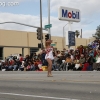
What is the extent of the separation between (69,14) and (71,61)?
52.2 ft

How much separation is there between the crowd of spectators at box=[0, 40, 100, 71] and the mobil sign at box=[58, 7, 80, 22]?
36.5 feet

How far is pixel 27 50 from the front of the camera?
6706cm

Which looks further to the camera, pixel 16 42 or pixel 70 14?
pixel 16 42

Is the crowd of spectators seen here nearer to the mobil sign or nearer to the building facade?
the mobil sign

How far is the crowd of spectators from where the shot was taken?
20938 millimetres

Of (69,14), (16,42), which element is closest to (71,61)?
(69,14)

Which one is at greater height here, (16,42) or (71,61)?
(16,42)

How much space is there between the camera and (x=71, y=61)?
75.1ft

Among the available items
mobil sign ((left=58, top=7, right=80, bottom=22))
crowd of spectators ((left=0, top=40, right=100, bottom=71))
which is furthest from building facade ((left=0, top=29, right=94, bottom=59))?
crowd of spectators ((left=0, top=40, right=100, bottom=71))

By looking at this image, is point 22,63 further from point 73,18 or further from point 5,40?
point 5,40

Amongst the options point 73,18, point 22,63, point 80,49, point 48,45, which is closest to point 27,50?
point 73,18

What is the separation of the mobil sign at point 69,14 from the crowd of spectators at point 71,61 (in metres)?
11.1

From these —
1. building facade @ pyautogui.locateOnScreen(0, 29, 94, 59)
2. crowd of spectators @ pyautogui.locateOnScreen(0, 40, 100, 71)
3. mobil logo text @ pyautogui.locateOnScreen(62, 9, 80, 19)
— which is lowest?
crowd of spectators @ pyautogui.locateOnScreen(0, 40, 100, 71)

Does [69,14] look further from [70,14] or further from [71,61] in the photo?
[71,61]
